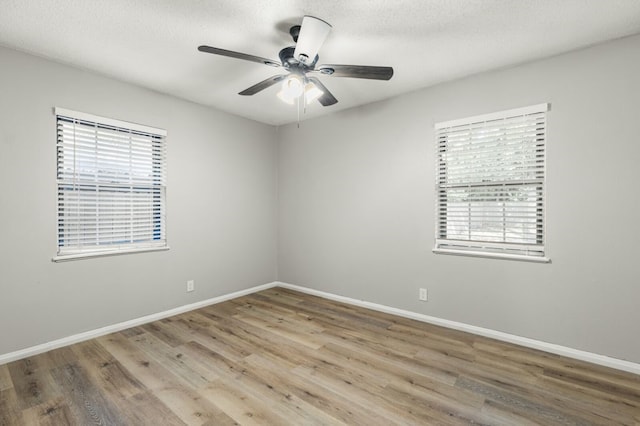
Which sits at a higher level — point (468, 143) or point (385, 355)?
point (468, 143)

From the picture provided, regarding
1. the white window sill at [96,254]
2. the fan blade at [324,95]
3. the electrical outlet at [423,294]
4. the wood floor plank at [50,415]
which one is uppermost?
the fan blade at [324,95]

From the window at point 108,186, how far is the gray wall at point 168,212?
0.30 feet

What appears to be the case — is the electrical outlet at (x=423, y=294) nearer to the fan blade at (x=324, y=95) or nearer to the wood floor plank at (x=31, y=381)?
the fan blade at (x=324, y=95)

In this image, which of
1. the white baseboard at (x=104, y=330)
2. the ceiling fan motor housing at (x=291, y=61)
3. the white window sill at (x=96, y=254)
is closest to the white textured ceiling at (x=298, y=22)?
the ceiling fan motor housing at (x=291, y=61)

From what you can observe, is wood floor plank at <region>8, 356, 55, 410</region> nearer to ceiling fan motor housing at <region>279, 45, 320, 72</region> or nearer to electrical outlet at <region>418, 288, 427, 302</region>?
ceiling fan motor housing at <region>279, 45, 320, 72</region>

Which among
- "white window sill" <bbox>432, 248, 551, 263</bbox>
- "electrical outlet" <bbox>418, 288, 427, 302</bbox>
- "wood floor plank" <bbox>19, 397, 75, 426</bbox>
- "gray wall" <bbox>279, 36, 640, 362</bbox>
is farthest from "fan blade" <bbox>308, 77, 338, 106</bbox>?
"wood floor plank" <bbox>19, 397, 75, 426</bbox>

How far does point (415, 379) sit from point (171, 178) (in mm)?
3175

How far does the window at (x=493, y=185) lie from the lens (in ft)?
8.85

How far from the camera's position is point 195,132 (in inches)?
147

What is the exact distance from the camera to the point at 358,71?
215 centimetres

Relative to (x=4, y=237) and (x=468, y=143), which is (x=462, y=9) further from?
(x=4, y=237)

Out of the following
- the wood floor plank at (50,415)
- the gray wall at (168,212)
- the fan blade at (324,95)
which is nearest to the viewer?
the wood floor plank at (50,415)

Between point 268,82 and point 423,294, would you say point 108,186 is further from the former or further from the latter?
point 423,294

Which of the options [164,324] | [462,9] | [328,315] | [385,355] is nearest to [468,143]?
[462,9]
